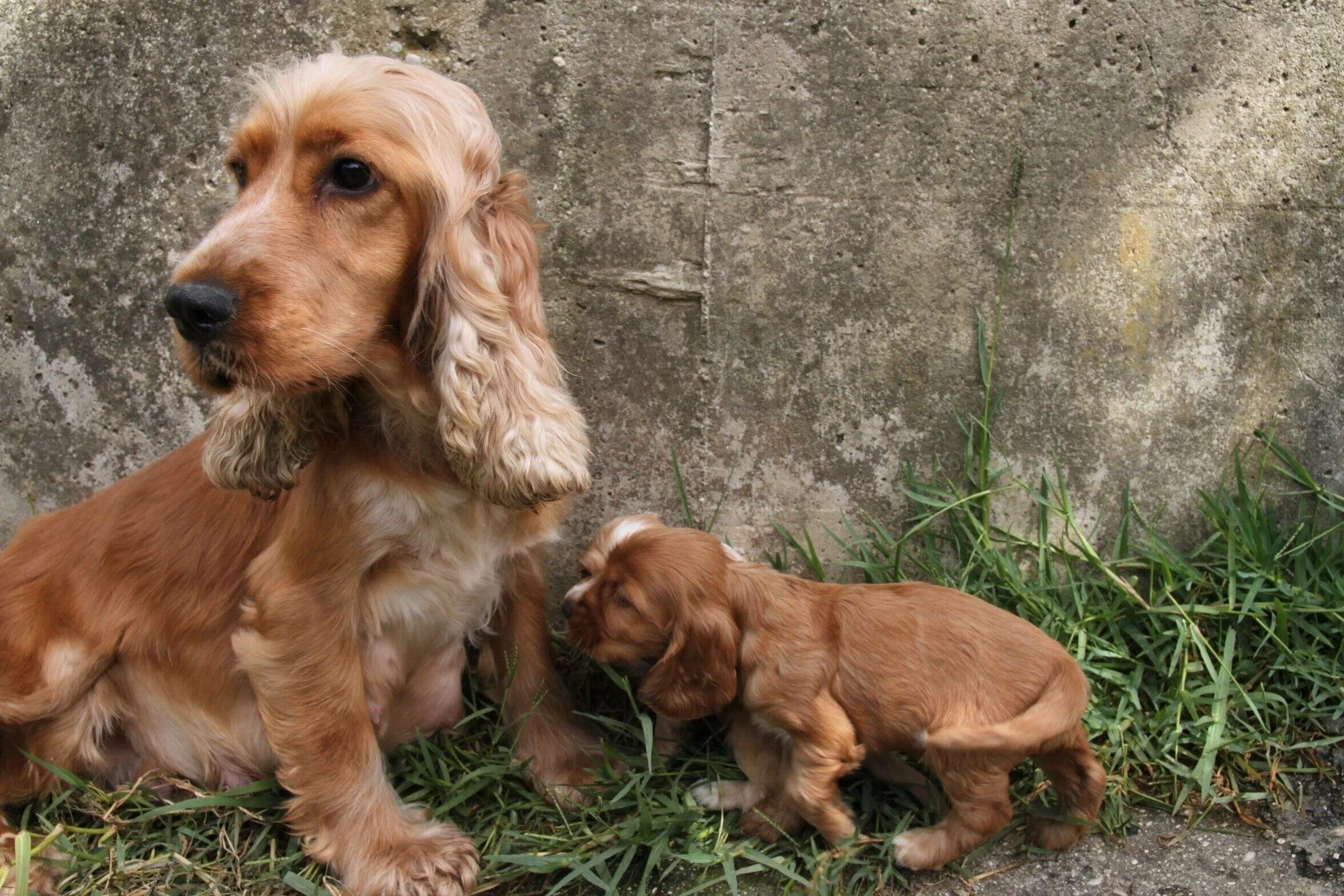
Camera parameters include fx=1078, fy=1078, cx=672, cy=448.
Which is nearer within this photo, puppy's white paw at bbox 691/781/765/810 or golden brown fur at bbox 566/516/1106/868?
golden brown fur at bbox 566/516/1106/868

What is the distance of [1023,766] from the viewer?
293 cm

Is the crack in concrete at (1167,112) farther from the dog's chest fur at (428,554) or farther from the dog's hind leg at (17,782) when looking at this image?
the dog's hind leg at (17,782)

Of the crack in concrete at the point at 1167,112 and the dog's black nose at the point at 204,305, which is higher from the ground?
the crack in concrete at the point at 1167,112

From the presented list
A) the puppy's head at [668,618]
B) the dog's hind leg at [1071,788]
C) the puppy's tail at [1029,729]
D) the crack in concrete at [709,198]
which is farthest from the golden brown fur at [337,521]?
the dog's hind leg at [1071,788]

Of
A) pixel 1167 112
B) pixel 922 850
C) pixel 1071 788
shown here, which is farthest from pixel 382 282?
pixel 1167 112

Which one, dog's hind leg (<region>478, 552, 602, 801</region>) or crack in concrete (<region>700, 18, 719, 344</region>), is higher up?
crack in concrete (<region>700, 18, 719, 344</region>)

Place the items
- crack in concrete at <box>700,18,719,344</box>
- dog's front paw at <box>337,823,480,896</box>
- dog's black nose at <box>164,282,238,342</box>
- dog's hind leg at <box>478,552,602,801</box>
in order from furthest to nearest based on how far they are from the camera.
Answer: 1. crack in concrete at <box>700,18,719,344</box>
2. dog's hind leg at <box>478,552,602,801</box>
3. dog's front paw at <box>337,823,480,896</box>
4. dog's black nose at <box>164,282,238,342</box>

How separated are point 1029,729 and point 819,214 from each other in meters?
1.60

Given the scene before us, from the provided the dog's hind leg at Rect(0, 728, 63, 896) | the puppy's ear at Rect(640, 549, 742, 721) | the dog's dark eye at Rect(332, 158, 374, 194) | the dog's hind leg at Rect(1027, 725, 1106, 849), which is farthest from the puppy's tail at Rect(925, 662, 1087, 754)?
the dog's hind leg at Rect(0, 728, 63, 896)

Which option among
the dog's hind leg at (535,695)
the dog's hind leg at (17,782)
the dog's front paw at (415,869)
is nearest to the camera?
the dog's front paw at (415,869)

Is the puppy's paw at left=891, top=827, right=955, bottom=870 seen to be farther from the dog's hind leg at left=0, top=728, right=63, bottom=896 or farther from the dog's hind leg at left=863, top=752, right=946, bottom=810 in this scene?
the dog's hind leg at left=0, top=728, right=63, bottom=896

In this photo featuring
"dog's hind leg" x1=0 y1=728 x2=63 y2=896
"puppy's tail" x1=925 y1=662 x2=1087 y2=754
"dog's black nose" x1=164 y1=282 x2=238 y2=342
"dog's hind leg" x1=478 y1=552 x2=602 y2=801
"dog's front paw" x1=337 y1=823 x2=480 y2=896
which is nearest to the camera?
"dog's black nose" x1=164 y1=282 x2=238 y2=342

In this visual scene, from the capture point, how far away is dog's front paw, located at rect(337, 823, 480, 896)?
2.67 meters

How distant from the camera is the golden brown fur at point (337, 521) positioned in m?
2.39
